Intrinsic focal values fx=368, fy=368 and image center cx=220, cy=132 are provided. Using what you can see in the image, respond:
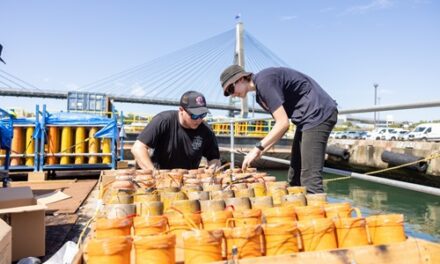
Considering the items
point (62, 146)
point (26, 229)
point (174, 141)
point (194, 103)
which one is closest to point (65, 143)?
point (62, 146)

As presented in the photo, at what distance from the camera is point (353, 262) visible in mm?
1595

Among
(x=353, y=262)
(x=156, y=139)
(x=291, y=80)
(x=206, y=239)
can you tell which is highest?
(x=291, y=80)

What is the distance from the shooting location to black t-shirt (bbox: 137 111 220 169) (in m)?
4.04

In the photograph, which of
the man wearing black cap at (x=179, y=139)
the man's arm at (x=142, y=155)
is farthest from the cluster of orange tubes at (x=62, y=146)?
the man's arm at (x=142, y=155)

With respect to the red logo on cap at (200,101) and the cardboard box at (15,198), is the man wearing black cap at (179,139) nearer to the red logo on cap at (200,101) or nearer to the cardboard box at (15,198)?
the red logo on cap at (200,101)

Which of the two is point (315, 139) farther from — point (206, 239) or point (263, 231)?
point (206, 239)

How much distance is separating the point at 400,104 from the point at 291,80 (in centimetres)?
86

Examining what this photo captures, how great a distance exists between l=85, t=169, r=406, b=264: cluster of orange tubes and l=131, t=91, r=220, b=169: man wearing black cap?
1577mm

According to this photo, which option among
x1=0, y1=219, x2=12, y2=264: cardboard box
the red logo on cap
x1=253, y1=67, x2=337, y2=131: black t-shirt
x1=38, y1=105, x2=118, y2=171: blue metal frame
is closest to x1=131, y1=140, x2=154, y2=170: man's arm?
the red logo on cap

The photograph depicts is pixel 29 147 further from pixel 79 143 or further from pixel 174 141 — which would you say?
pixel 174 141

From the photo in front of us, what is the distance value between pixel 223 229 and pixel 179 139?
104 inches

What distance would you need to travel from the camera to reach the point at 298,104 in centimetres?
300

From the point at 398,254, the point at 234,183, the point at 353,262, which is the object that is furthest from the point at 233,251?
the point at 234,183

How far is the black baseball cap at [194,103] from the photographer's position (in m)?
3.74
